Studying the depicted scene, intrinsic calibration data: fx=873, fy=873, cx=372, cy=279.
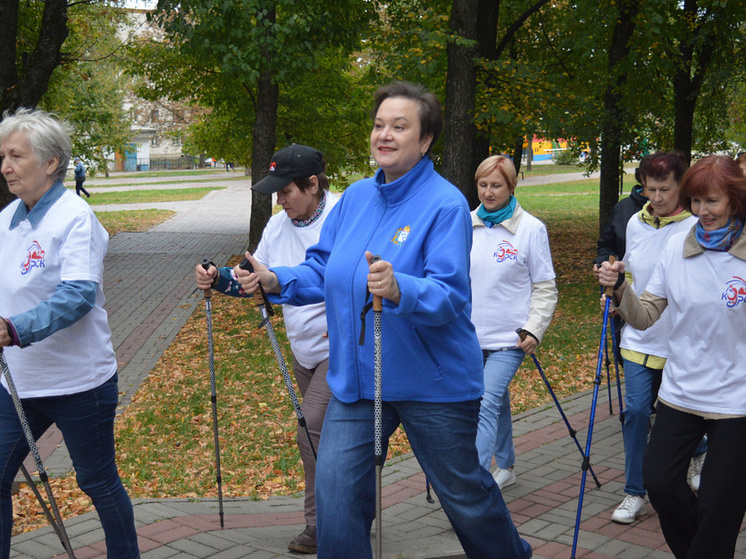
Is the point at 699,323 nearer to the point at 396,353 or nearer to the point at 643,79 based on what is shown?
the point at 396,353

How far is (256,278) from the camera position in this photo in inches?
144

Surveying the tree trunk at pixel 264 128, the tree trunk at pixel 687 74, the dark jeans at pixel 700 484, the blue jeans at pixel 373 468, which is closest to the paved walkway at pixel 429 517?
the dark jeans at pixel 700 484

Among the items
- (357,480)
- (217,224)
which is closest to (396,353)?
(357,480)

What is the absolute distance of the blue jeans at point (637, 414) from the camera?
525 cm

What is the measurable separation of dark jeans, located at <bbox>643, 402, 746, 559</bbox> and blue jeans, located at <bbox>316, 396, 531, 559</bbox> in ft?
2.82

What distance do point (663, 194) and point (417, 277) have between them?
2.64 metres

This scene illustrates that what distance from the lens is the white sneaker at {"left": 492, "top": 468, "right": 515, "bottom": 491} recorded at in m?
5.90

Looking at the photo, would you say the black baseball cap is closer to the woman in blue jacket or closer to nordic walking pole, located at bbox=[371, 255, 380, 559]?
the woman in blue jacket

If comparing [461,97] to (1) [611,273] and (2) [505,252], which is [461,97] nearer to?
(2) [505,252]

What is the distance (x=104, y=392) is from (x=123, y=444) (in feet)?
11.7

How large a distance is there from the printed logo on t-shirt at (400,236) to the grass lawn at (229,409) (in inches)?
130

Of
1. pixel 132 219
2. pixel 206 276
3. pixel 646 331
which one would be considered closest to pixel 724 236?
pixel 646 331

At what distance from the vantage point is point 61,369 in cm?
379

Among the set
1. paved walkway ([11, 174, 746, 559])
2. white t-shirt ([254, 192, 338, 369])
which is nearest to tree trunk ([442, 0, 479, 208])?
paved walkway ([11, 174, 746, 559])
